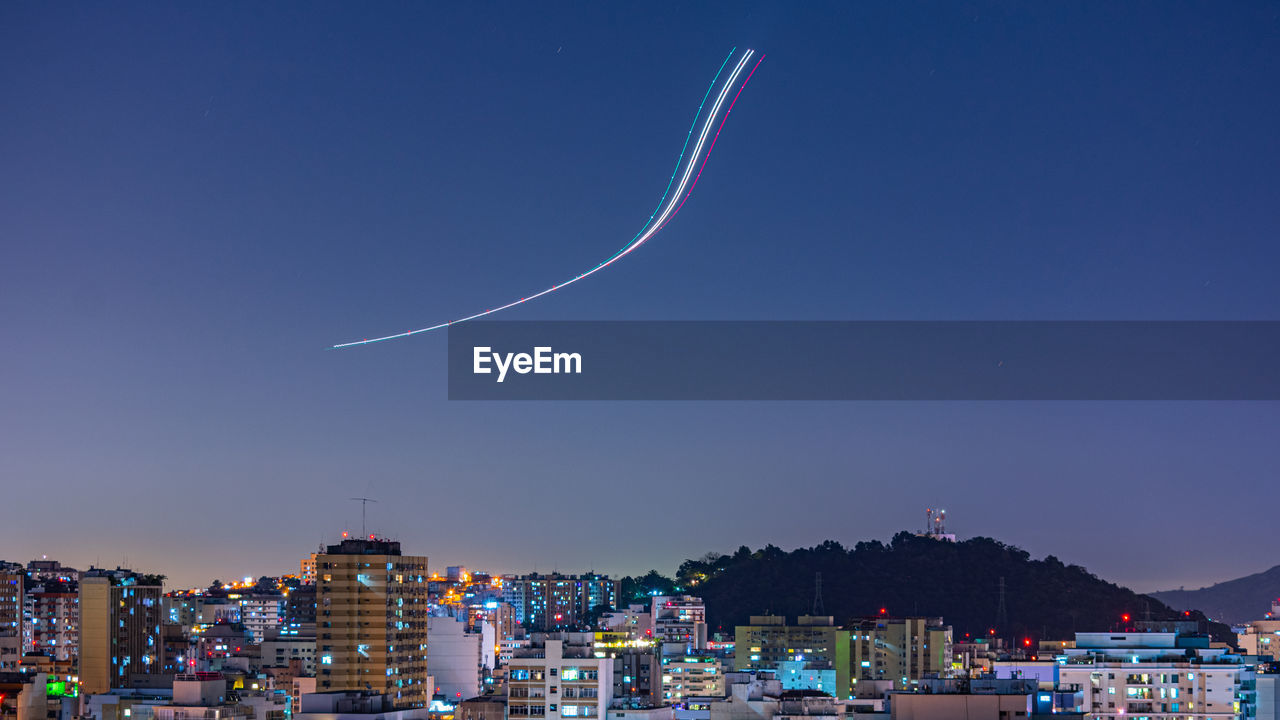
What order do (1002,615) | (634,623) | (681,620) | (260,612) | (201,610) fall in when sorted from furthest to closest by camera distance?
(1002,615)
(260,612)
(201,610)
(681,620)
(634,623)

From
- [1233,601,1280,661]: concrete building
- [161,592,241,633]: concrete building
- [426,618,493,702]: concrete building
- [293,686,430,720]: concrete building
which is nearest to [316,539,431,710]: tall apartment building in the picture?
[426,618,493,702]: concrete building

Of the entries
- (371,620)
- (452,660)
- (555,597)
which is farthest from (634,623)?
(555,597)

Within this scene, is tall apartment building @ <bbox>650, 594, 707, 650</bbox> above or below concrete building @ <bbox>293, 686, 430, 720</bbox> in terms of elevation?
below

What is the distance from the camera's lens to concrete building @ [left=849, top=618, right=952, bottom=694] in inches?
2813

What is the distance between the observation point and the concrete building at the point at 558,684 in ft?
96.0

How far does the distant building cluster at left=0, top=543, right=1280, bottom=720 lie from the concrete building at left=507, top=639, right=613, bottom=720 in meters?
0.03

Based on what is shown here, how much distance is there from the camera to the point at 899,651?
7219 centimetres

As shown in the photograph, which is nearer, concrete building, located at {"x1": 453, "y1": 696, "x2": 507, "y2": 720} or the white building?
the white building

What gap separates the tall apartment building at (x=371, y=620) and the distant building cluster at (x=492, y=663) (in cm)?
7

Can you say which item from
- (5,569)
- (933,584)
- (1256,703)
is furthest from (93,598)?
(933,584)

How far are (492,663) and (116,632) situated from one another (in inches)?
692

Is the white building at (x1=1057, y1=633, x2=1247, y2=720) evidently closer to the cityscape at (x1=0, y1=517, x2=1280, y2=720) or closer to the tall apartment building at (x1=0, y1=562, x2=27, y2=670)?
the cityscape at (x1=0, y1=517, x2=1280, y2=720)

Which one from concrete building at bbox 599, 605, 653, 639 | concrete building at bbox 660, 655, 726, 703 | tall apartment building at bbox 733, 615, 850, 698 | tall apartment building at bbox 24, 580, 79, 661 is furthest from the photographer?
concrete building at bbox 599, 605, 653, 639

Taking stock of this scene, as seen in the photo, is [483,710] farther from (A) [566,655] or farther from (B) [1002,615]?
(B) [1002,615]
